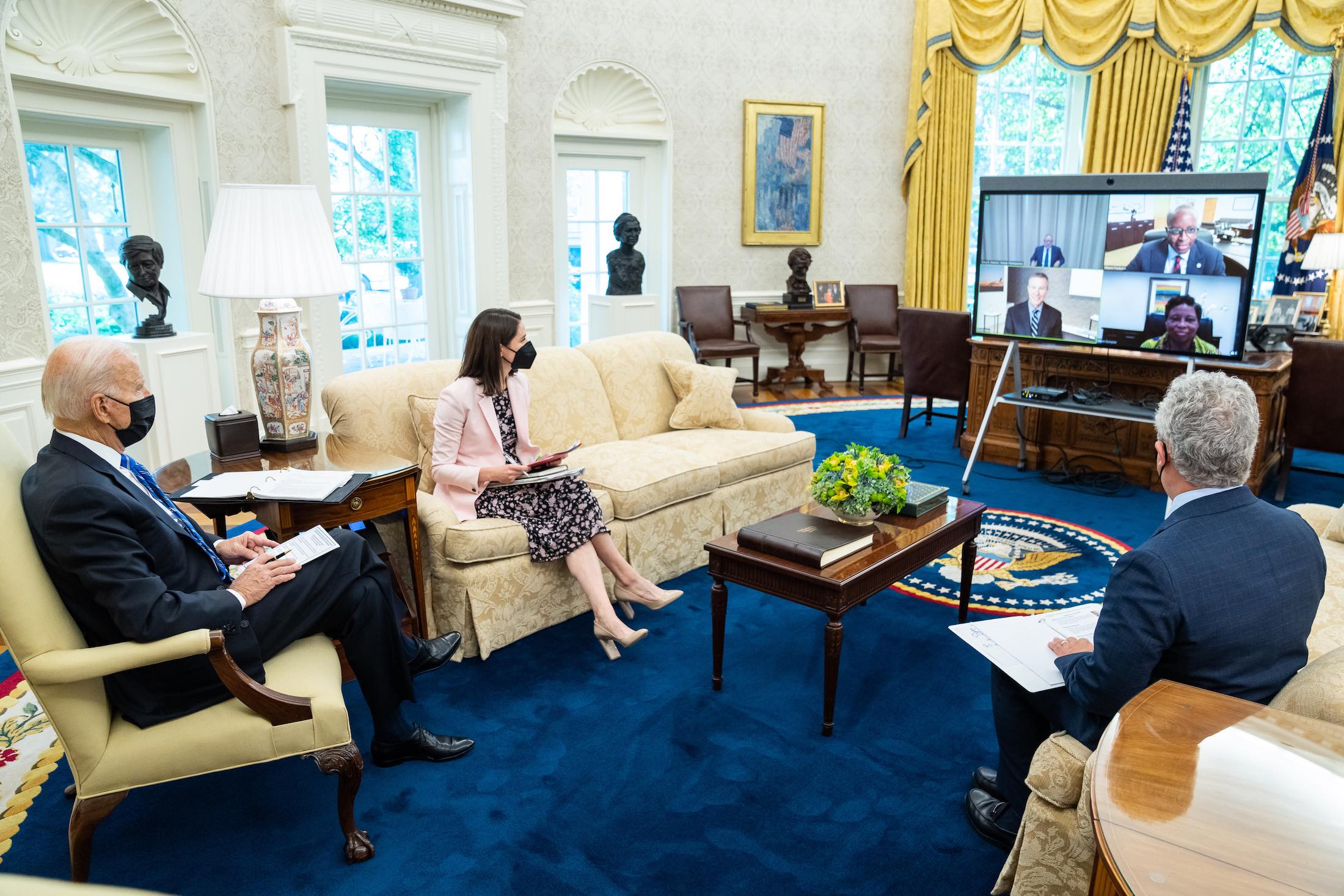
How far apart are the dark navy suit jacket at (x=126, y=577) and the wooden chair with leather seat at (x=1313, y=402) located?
506 centimetres

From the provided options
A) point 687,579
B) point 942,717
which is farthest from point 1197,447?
point 687,579

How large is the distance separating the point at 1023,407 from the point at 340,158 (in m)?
4.46

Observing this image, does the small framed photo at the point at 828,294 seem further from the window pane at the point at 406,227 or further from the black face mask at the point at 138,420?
the black face mask at the point at 138,420

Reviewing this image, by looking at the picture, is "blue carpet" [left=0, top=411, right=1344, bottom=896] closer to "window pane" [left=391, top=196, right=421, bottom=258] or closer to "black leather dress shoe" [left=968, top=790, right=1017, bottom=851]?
"black leather dress shoe" [left=968, top=790, right=1017, bottom=851]

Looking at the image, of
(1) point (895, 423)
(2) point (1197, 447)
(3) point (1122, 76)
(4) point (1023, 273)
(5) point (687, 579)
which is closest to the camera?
(2) point (1197, 447)

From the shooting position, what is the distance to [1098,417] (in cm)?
541

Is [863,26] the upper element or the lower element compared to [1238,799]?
upper

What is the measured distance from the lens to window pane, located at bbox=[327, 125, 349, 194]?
5.85m

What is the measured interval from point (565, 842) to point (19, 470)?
1454 mm

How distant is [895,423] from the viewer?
266 inches

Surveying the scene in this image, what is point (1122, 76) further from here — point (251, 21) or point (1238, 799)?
point (1238, 799)

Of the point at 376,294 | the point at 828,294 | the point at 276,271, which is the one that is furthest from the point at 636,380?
the point at 828,294

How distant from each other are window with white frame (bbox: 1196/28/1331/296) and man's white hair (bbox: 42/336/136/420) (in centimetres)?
774

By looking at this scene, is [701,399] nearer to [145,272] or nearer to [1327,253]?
[145,272]
